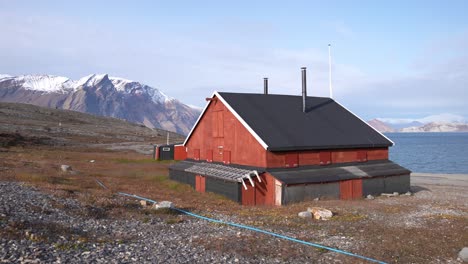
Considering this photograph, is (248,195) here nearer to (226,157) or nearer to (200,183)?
(226,157)

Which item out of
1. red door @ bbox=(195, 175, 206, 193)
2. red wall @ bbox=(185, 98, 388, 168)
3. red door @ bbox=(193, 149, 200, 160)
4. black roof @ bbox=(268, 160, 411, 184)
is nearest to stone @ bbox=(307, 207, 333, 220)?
black roof @ bbox=(268, 160, 411, 184)

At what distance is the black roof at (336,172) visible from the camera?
3106 centimetres

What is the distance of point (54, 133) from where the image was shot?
11275cm

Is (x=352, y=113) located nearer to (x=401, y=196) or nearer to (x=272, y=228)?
(x=401, y=196)

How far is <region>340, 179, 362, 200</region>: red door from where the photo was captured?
3347 cm

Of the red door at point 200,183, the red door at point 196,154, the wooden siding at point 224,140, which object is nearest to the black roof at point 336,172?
the wooden siding at point 224,140

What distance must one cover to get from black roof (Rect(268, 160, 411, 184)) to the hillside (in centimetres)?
5802

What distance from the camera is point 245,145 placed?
33250 millimetres

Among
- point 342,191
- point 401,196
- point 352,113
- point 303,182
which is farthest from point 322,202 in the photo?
point 352,113

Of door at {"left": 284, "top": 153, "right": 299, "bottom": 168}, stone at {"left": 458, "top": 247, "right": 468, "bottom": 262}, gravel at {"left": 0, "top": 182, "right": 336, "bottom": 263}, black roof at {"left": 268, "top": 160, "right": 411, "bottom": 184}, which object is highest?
door at {"left": 284, "top": 153, "right": 299, "bottom": 168}

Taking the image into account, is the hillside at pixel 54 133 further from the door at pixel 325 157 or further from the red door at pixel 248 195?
the red door at pixel 248 195

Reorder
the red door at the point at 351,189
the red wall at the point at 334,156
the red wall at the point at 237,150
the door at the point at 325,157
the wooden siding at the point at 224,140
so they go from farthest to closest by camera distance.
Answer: the door at the point at 325,157
the red door at the point at 351,189
the wooden siding at the point at 224,140
the red wall at the point at 237,150
the red wall at the point at 334,156

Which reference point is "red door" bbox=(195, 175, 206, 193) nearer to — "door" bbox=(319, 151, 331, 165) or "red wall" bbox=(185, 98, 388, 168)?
"red wall" bbox=(185, 98, 388, 168)

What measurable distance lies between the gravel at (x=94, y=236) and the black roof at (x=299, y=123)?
13652mm
